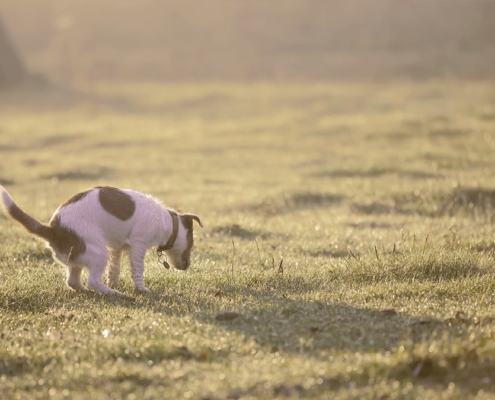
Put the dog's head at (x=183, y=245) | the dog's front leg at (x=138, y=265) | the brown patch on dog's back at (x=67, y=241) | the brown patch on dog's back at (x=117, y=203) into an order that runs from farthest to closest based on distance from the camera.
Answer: the dog's head at (x=183, y=245) → the dog's front leg at (x=138, y=265) → the brown patch on dog's back at (x=117, y=203) → the brown patch on dog's back at (x=67, y=241)

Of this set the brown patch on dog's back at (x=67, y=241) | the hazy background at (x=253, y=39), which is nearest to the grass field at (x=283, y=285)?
the brown patch on dog's back at (x=67, y=241)

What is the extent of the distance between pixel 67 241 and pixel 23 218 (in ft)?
1.50

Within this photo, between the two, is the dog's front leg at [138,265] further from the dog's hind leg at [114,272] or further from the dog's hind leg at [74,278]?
the dog's hind leg at [74,278]

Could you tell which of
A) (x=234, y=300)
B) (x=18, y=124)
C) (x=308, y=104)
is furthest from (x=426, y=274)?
(x=308, y=104)

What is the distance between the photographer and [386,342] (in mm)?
5367

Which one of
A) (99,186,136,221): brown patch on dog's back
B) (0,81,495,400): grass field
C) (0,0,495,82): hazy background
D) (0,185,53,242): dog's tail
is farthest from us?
(0,0,495,82): hazy background

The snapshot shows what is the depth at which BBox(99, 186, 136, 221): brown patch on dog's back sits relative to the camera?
23.1 ft

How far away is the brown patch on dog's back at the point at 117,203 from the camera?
7.05 metres

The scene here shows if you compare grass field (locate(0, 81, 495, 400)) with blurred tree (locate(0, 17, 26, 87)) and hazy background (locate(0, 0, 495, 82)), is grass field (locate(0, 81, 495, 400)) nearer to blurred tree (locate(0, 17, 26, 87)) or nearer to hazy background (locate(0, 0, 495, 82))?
blurred tree (locate(0, 17, 26, 87))

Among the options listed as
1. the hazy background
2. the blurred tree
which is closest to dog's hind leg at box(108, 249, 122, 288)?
the blurred tree

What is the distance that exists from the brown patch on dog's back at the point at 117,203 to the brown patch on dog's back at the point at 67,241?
1.42 ft

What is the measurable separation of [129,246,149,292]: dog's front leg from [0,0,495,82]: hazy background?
37.3 meters

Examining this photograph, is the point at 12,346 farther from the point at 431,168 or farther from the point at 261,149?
the point at 261,149

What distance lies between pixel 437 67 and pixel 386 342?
46930 millimetres
